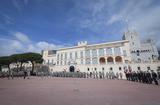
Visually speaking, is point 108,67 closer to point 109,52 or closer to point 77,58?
point 109,52

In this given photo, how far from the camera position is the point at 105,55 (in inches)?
1896

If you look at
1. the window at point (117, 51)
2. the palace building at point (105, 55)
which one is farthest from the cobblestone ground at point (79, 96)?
the window at point (117, 51)

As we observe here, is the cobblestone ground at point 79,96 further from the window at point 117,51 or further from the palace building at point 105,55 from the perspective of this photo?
the window at point 117,51

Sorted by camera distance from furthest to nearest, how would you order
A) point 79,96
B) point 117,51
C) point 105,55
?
1. point 105,55
2. point 117,51
3. point 79,96

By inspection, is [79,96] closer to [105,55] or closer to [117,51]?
[117,51]

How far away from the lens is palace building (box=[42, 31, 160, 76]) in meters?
43.7

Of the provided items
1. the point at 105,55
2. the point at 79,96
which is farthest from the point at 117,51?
the point at 79,96

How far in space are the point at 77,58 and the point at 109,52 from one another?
14297 mm

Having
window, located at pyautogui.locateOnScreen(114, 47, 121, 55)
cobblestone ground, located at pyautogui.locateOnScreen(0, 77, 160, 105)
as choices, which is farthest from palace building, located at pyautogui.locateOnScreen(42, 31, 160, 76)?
cobblestone ground, located at pyautogui.locateOnScreen(0, 77, 160, 105)

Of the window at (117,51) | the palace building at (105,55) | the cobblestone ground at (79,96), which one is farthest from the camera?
the window at (117,51)

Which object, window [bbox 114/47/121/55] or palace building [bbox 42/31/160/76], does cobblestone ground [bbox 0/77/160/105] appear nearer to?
palace building [bbox 42/31/160/76]

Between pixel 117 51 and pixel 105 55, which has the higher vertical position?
pixel 117 51

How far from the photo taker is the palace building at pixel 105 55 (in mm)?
43744

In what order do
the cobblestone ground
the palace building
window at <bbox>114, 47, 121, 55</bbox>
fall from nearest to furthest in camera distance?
1. the cobblestone ground
2. the palace building
3. window at <bbox>114, 47, 121, 55</bbox>
